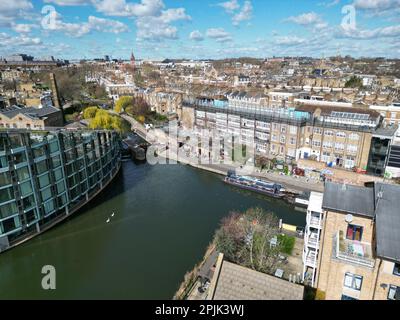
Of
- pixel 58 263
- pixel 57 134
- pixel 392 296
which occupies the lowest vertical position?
pixel 58 263

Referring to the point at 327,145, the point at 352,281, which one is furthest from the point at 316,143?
the point at 352,281

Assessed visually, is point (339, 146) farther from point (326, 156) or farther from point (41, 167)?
point (41, 167)

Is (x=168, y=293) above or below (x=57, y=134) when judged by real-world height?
below

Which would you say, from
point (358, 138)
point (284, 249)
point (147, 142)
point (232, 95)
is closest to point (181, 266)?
point (284, 249)

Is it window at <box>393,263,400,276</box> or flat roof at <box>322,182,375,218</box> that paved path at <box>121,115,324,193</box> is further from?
window at <box>393,263,400,276</box>
